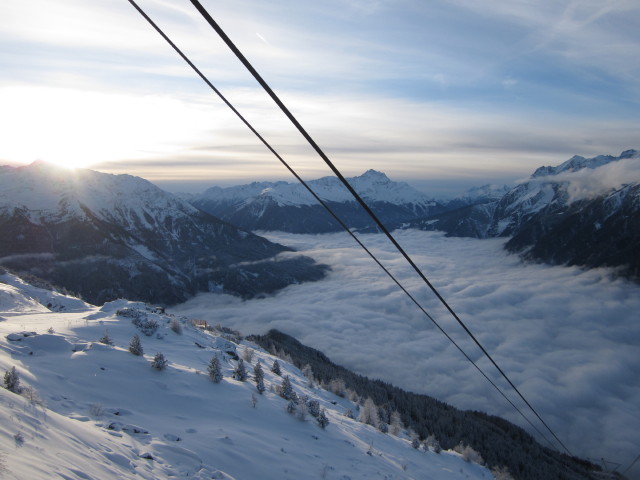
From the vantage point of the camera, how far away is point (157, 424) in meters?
13.2

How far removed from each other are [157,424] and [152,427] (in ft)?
1.63

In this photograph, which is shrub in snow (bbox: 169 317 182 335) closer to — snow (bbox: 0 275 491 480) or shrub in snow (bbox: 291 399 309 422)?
snow (bbox: 0 275 491 480)

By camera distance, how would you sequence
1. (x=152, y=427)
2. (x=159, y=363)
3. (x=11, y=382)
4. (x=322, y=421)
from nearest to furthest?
(x=11, y=382), (x=152, y=427), (x=159, y=363), (x=322, y=421)

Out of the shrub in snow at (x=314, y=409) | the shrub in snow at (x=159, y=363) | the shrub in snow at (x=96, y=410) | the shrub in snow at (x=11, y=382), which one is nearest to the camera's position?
the shrub in snow at (x=11, y=382)

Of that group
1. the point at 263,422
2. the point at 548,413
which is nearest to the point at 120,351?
the point at 263,422

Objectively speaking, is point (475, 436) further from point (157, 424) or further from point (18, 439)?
point (18, 439)

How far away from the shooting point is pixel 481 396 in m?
116

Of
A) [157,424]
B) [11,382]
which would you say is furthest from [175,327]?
[11,382]

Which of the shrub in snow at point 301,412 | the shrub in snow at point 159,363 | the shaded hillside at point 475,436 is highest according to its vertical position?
the shrub in snow at point 159,363

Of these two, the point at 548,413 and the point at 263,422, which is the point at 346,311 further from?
the point at 263,422

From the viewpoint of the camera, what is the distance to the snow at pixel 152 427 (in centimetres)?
886

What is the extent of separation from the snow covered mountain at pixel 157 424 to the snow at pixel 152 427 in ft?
0.15

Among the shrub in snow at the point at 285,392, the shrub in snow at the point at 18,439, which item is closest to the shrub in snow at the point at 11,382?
the shrub in snow at the point at 18,439

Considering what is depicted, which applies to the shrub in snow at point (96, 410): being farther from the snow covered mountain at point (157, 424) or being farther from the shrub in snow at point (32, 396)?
the shrub in snow at point (32, 396)
